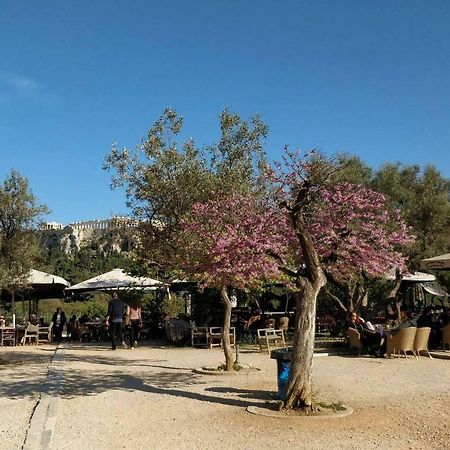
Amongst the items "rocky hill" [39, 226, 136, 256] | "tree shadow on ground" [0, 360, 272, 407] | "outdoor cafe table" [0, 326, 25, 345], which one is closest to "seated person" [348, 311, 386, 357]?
"tree shadow on ground" [0, 360, 272, 407]

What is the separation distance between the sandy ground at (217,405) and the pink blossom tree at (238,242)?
198 centimetres

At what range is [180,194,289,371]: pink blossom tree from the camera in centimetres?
911

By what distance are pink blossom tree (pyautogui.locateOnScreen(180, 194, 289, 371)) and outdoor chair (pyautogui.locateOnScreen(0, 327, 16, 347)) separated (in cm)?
1131

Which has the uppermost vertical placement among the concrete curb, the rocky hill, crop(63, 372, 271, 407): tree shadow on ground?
the rocky hill

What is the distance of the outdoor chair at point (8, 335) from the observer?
66.0 feet

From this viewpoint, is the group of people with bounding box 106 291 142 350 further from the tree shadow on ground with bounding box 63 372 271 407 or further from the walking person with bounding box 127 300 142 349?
the tree shadow on ground with bounding box 63 372 271 407

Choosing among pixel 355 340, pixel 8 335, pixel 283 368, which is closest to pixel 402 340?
pixel 355 340

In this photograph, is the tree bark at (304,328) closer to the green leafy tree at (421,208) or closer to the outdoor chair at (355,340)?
the outdoor chair at (355,340)

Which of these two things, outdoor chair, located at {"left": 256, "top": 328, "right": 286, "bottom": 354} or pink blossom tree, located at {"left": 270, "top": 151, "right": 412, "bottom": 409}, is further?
outdoor chair, located at {"left": 256, "top": 328, "right": 286, "bottom": 354}

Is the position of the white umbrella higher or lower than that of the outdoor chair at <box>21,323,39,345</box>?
higher

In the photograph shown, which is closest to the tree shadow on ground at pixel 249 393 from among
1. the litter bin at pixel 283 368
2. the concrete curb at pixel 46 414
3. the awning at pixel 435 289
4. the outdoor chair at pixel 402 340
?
the litter bin at pixel 283 368

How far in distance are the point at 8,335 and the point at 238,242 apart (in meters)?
14.4

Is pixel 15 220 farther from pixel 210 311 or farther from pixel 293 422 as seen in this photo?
pixel 293 422

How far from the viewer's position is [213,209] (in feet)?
37.1
